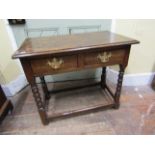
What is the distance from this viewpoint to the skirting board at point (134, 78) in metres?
1.78

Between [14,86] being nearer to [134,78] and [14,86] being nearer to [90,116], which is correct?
[90,116]

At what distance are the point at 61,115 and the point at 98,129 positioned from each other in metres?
0.37

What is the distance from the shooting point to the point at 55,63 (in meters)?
0.97

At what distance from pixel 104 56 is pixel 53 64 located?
1.28 feet

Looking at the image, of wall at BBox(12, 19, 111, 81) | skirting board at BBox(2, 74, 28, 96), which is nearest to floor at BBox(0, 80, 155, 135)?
skirting board at BBox(2, 74, 28, 96)

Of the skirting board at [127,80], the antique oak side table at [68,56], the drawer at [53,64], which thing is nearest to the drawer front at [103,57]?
the antique oak side table at [68,56]

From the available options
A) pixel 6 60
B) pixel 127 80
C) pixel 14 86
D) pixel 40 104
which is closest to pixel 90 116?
pixel 40 104

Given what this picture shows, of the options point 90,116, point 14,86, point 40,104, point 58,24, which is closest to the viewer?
point 40,104

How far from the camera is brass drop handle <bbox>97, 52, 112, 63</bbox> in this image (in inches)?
40.3

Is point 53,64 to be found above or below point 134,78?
above

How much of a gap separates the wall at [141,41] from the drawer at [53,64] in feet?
2.83

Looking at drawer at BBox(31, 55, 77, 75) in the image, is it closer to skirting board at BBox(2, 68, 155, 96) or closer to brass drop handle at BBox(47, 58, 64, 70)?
brass drop handle at BBox(47, 58, 64, 70)

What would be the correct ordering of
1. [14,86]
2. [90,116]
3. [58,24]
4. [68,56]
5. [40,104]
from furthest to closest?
[14,86], [58,24], [90,116], [40,104], [68,56]
